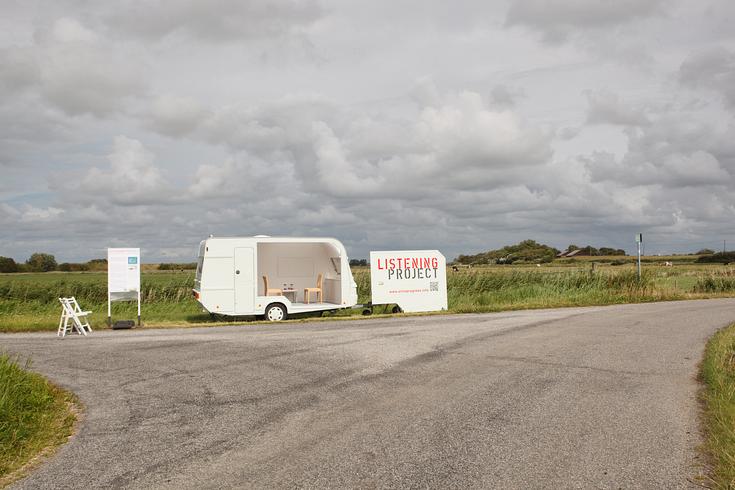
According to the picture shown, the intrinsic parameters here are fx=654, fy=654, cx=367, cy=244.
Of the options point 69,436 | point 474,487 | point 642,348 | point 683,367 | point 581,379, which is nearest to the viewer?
point 474,487

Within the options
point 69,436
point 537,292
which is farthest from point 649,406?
point 537,292

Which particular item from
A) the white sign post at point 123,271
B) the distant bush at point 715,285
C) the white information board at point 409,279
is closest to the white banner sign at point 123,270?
the white sign post at point 123,271

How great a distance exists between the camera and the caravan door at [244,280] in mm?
19297

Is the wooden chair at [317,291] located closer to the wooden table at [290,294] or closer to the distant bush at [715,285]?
the wooden table at [290,294]

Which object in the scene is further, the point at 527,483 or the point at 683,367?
the point at 683,367

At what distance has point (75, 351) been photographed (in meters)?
12.6

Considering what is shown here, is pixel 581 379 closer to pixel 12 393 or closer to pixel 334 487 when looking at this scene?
pixel 334 487

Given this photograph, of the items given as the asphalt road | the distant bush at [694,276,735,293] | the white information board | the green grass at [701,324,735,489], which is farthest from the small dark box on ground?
the distant bush at [694,276,735,293]

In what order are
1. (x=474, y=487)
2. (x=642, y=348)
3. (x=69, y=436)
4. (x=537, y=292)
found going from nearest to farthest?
(x=474, y=487)
(x=69, y=436)
(x=642, y=348)
(x=537, y=292)

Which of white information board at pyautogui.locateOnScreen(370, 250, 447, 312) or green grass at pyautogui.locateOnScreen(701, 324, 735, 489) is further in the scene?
white information board at pyautogui.locateOnScreen(370, 250, 447, 312)

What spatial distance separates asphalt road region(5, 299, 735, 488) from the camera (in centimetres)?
529

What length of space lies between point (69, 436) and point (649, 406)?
637cm

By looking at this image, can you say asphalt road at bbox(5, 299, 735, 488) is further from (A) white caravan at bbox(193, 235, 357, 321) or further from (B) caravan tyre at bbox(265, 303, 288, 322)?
(B) caravan tyre at bbox(265, 303, 288, 322)

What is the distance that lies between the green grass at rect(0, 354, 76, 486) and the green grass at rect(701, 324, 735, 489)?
5.77 metres
